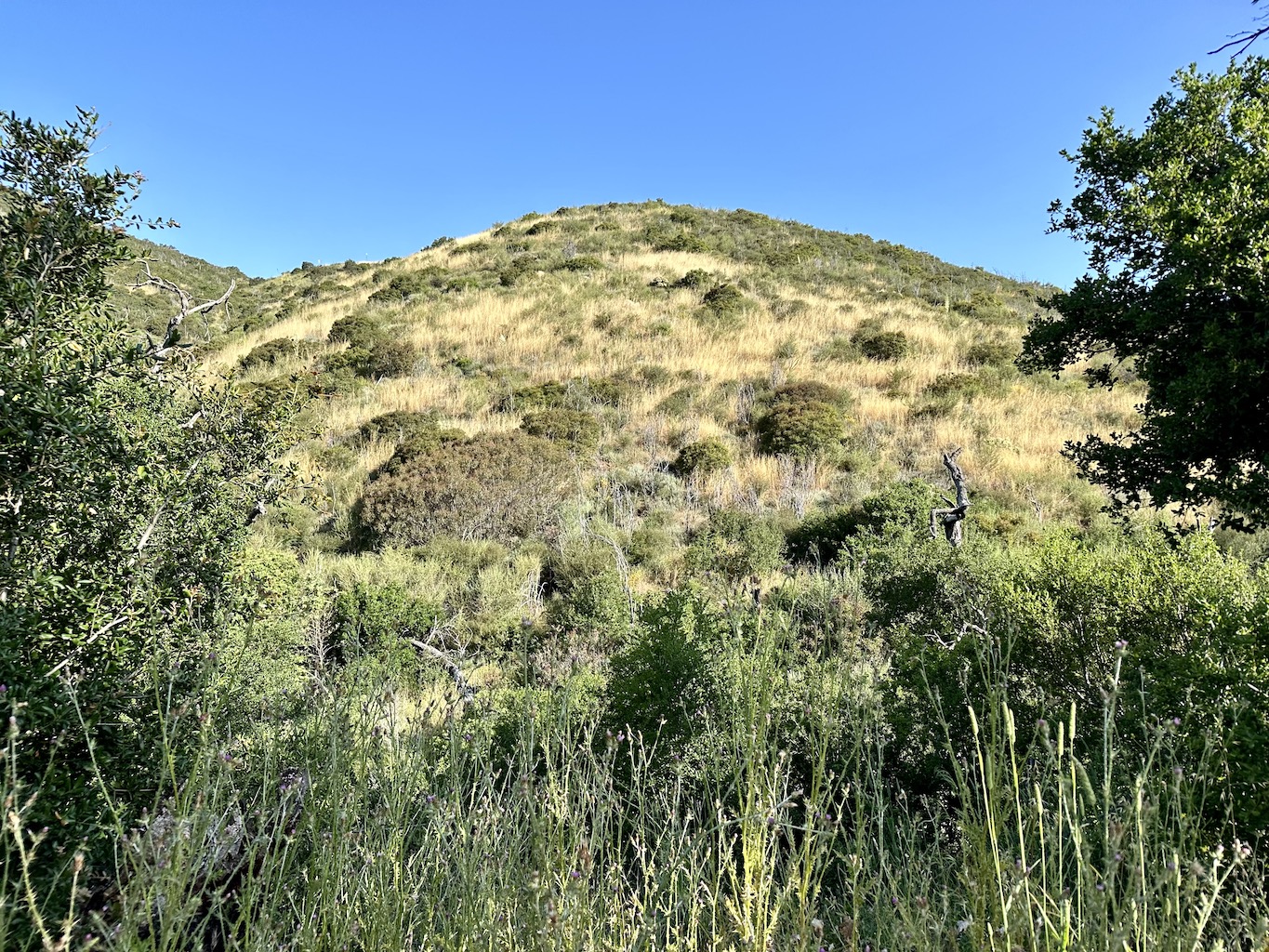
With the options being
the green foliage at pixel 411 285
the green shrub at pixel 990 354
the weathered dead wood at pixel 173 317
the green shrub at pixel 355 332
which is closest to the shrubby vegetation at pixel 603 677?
the weathered dead wood at pixel 173 317

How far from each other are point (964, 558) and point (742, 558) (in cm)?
332

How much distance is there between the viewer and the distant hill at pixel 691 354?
10742 millimetres

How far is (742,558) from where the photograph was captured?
26.2ft

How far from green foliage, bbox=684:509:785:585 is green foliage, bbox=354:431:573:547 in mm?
2402

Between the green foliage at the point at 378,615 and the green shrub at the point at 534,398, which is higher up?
the green shrub at the point at 534,398

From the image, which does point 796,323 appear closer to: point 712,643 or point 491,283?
point 491,283

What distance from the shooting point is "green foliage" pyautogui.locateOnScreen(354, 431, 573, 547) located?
9.55 metres

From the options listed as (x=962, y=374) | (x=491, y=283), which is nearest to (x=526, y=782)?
(x=962, y=374)

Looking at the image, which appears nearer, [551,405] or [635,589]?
[635,589]

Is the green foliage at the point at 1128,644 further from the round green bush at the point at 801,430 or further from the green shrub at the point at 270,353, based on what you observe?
the green shrub at the point at 270,353

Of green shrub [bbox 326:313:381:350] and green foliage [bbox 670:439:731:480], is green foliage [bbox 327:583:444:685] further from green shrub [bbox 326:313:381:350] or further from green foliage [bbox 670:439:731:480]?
green shrub [bbox 326:313:381:350]

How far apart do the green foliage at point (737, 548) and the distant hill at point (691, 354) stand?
912 mm

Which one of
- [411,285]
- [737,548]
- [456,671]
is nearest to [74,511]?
[456,671]

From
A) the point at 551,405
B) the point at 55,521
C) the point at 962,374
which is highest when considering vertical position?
the point at 962,374
